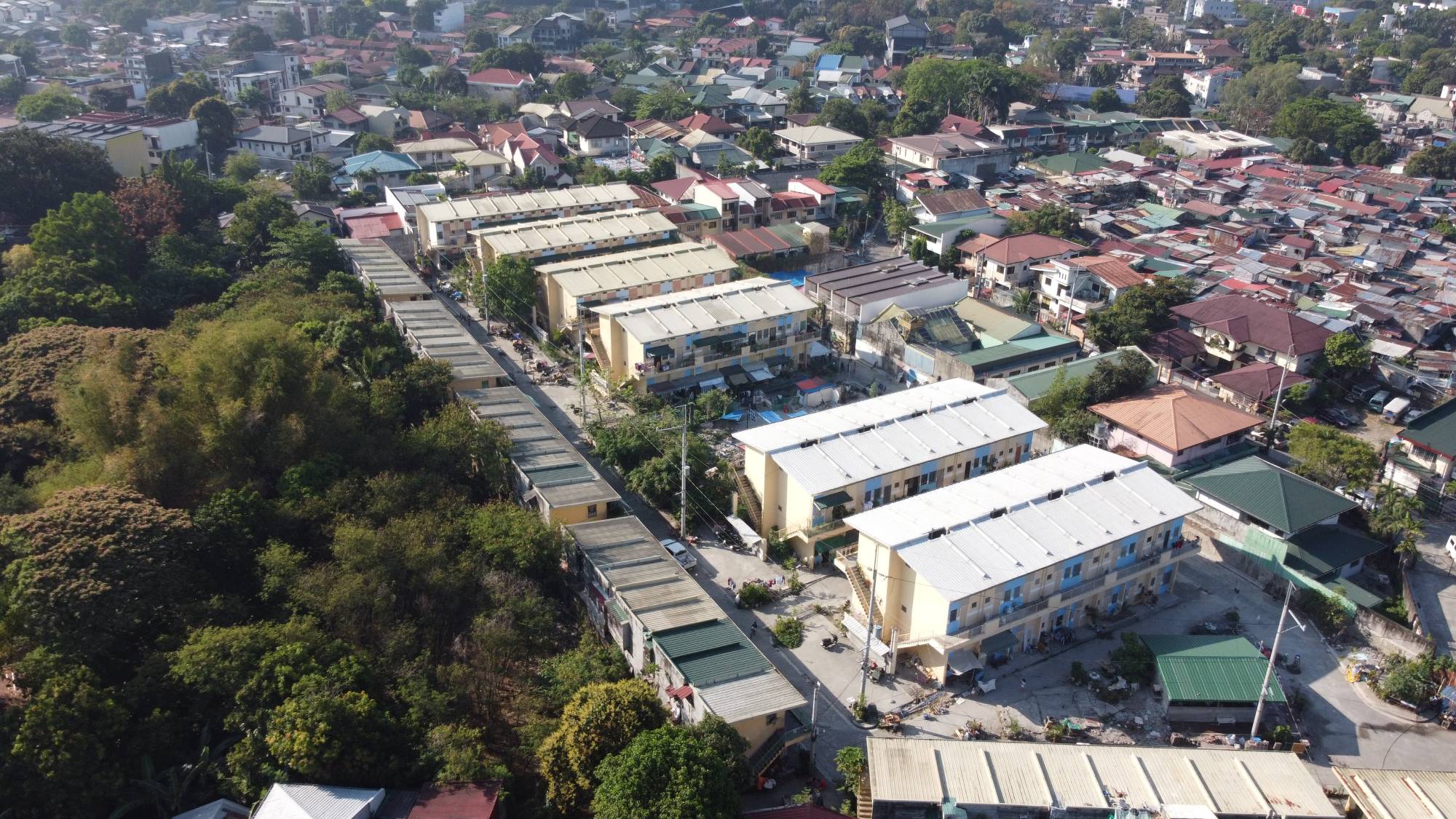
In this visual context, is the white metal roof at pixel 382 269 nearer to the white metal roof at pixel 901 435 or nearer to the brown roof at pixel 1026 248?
the white metal roof at pixel 901 435

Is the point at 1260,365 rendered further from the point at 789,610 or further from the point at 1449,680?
the point at 789,610

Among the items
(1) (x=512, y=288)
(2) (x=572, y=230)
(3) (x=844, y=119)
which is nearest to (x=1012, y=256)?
(2) (x=572, y=230)

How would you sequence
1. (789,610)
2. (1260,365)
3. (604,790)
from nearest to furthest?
(604,790) < (789,610) < (1260,365)

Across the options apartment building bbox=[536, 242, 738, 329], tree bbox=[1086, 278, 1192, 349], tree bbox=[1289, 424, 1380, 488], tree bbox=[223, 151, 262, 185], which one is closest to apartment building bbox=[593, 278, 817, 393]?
apartment building bbox=[536, 242, 738, 329]

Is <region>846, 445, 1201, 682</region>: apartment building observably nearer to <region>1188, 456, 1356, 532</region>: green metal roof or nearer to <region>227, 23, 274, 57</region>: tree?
<region>1188, 456, 1356, 532</region>: green metal roof

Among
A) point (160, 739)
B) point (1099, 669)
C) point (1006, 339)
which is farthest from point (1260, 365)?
point (160, 739)

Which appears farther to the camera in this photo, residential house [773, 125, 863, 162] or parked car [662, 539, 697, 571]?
Answer: residential house [773, 125, 863, 162]

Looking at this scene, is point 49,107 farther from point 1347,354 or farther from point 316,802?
point 1347,354
